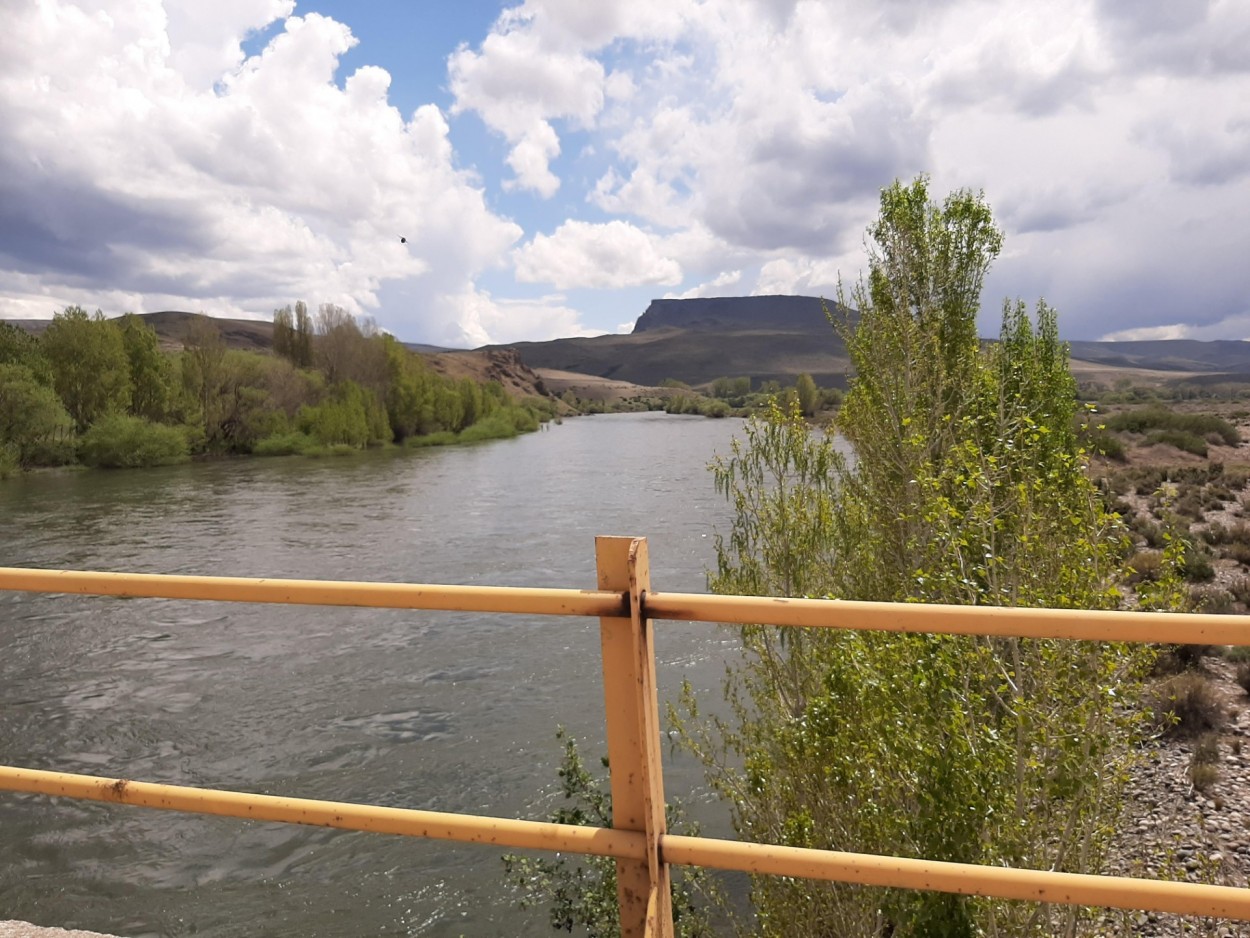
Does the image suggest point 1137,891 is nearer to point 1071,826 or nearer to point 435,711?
point 1071,826

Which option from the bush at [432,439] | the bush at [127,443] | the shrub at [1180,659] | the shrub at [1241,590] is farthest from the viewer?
the bush at [432,439]

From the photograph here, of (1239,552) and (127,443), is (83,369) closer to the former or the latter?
(127,443)

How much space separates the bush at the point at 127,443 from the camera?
4903cm

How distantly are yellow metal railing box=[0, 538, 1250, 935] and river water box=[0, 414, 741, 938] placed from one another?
6772 mm

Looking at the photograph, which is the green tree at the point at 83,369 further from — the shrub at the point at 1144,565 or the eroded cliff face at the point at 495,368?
the eroded cliff face at the point at 495,368

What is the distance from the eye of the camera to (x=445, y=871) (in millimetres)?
9844

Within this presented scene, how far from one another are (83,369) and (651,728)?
6077 cm

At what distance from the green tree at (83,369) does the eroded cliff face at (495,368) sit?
83126mm

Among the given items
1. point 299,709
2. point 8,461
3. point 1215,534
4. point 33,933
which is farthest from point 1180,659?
point 8,461

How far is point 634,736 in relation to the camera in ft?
6.23

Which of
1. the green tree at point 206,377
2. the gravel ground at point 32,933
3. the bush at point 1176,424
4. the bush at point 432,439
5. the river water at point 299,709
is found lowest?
the river water at point 299,709

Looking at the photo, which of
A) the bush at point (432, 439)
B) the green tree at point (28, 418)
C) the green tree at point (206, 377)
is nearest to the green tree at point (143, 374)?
the green tree at point (206, 377)

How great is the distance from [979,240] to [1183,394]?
120 meters

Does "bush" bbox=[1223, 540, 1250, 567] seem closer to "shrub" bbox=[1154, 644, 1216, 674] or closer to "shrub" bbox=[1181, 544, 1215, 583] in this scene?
"shrub" bbox=[1181, 544, 1215, 583]
